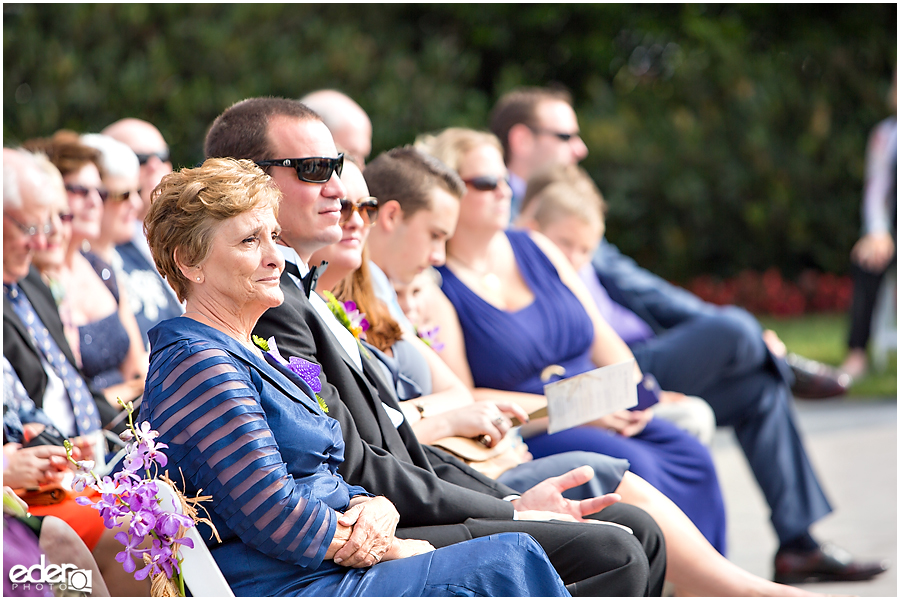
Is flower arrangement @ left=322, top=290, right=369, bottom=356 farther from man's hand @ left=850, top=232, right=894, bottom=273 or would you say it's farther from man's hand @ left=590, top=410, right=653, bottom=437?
man's hand @ left=850, top=232, right=894, bottom=273

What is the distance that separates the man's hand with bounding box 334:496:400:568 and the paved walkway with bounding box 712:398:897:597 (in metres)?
2.72

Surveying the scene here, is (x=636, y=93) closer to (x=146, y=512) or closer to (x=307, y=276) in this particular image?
(x=307, y=276)

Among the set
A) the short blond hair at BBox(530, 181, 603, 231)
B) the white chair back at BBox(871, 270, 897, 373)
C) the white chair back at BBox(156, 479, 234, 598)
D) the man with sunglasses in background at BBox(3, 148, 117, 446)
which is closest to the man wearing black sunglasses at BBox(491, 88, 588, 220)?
the short blond hair at BBox(530, 181, 603, 231)

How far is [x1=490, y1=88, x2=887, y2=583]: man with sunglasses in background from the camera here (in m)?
4.27

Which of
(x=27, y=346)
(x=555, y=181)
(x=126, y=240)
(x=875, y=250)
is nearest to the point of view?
(x=27, y=346)

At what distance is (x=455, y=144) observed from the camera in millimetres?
4102

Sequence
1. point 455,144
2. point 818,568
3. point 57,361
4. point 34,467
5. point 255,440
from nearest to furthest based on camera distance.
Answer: point 255,440
point 34,467
point 57,361
point 455,144
point 818,568

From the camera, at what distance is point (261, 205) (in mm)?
2070

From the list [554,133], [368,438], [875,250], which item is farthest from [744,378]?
[875,250]

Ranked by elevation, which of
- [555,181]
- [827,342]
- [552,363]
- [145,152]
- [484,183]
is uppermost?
[145,152]

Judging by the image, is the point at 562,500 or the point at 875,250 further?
the point at 875,250

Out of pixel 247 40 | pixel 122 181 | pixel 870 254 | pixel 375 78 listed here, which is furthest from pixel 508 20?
pixel 122 181

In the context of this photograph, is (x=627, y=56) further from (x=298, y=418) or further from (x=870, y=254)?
(x=298, y=418)

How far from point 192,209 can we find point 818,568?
337cm
